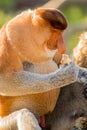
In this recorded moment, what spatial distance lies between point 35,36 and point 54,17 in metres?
0.11

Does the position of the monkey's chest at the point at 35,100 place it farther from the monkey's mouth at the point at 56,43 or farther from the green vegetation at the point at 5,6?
the green vegetation at the point at 5,6

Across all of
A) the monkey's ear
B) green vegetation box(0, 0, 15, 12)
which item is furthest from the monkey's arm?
green vegetation box(0, 0, 15, 12)

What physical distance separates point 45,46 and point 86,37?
14.2 inches

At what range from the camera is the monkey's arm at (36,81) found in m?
2.42

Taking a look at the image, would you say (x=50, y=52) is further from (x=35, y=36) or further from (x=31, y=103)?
(x=31, y=103)

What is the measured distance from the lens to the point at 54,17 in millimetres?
2342

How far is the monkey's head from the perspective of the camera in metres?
2.40

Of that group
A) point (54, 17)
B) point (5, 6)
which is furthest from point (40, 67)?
point (5, 6)

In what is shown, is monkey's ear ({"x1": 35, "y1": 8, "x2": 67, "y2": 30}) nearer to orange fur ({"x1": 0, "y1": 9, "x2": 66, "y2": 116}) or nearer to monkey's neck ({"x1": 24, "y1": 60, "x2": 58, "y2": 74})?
orange fur ({"x1": 0, "y1": 9, "x2": 66, "y2": 116})

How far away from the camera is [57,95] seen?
100.0 inches

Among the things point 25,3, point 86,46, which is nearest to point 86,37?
point 86,46

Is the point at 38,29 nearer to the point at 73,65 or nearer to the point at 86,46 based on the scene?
the point at 73,65

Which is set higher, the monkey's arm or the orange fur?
the orange fur

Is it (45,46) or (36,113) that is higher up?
(45,46)
